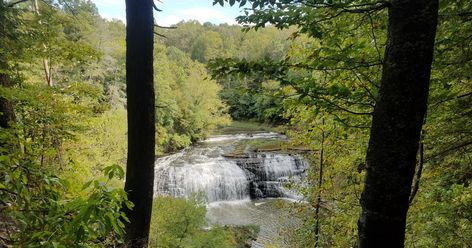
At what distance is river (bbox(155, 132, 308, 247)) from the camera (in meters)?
15.1

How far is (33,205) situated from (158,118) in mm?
21906

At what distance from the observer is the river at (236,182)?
593 inches

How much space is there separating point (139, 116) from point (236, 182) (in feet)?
49.3

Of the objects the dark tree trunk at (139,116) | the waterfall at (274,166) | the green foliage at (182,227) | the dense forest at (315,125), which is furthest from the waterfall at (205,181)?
the dark tree trunk at (139,116)

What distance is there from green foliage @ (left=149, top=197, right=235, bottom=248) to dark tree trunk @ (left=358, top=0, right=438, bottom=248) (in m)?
7.06

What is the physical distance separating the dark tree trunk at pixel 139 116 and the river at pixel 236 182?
1081 cm

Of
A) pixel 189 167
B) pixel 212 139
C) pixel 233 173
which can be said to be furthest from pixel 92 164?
pixel 212 139

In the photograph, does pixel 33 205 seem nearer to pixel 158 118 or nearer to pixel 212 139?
pixel 158 118

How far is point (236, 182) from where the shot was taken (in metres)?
17.9

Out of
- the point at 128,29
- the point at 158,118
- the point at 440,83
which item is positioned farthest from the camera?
the point at 158,118

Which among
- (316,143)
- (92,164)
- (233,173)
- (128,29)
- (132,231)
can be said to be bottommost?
(233,173)

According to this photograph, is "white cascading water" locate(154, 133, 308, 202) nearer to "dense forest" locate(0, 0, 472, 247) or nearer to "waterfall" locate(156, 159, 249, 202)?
"waterfall" locate(156, 159, 249, 202)

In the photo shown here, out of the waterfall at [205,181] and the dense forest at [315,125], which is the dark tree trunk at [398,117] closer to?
the dense forest at [315,125]

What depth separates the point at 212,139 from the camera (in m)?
29.2
